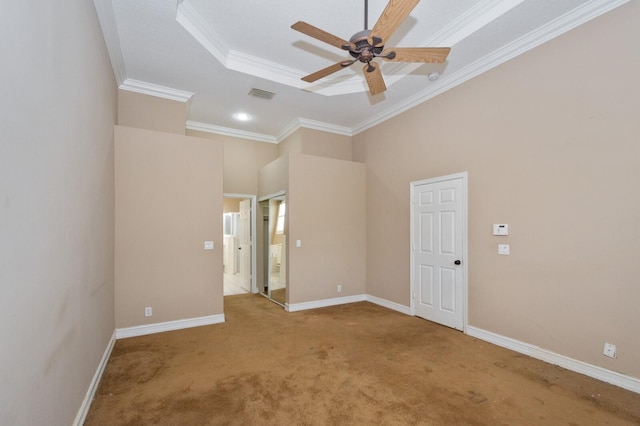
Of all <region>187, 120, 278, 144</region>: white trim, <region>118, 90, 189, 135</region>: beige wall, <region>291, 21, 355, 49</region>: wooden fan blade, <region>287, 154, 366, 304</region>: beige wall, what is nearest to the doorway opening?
<region>287, 154, 366, 304</region>: beige wall

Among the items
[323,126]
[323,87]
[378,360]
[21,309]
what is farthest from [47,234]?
[323,126]

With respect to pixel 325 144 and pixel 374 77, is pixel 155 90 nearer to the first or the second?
pixel 325 144

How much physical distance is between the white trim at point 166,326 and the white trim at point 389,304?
265 centimetres

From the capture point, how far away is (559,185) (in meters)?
3.04

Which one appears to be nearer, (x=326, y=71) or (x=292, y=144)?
(x=326, y=71)

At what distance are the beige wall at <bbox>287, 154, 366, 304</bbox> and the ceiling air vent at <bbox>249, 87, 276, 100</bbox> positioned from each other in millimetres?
1028

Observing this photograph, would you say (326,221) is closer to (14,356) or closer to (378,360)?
(378,360)

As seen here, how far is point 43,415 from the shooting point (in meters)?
1.51

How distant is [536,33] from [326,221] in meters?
3.73

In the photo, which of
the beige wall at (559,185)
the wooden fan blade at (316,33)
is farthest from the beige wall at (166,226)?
the beige wall at (559,185)

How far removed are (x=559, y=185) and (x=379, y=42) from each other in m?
2.32

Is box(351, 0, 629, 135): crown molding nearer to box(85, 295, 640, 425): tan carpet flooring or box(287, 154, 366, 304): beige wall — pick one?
box(287, 154, 366, 304): beige wall

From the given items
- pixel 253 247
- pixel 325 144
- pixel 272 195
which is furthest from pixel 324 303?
pixel 325 144

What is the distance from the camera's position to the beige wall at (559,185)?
261cm
